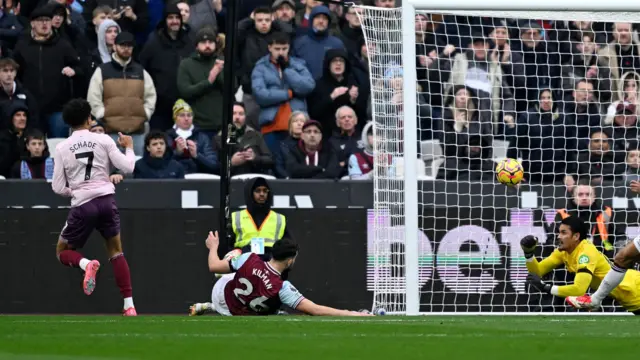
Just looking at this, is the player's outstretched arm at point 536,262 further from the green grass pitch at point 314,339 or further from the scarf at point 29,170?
the scarf at point 29,170

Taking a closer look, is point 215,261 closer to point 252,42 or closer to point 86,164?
point 86,164

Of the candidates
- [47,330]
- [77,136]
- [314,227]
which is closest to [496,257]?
[314,227]

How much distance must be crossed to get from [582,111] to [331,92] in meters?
3.10

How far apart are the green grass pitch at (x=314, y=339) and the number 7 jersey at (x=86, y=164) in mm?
1863

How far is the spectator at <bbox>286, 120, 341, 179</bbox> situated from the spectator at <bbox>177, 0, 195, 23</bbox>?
2.22 meters

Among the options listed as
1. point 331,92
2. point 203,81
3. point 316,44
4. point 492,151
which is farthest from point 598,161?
point 203,81

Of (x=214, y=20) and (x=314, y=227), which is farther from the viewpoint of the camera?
(x=214, y=20)

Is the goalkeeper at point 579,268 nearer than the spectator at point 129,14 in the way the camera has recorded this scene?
Yes

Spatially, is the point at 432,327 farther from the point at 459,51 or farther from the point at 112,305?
the point at 459,51

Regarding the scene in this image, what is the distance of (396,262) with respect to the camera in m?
13.9

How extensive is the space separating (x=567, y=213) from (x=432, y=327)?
597 centimetres

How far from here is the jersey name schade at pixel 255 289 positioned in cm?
1154

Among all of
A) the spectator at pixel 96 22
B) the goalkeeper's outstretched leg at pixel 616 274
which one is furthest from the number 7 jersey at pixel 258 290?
the spectator at pixel 96 22

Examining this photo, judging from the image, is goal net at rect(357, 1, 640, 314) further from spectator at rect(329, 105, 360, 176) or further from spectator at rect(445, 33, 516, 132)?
spectator at rect(329, 105, 360, 176)
